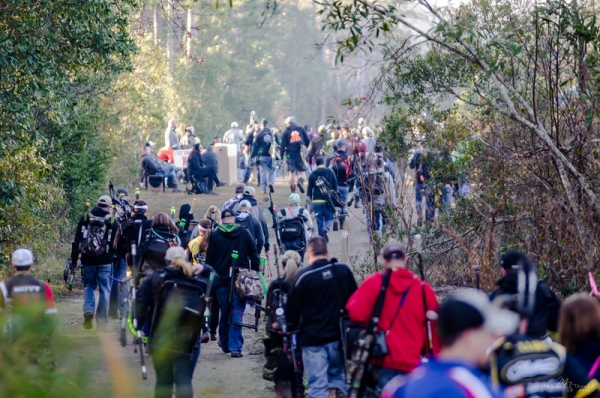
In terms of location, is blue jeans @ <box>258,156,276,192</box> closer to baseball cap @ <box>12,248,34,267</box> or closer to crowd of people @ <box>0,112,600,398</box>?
crowd of people @ <box>0,112,600,398</box>

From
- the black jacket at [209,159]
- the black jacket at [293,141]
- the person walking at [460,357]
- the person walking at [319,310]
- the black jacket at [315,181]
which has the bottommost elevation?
the person walking at [319,310]

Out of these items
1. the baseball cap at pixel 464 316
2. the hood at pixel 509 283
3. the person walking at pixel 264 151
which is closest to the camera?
the baseball cap at pixel 464 316

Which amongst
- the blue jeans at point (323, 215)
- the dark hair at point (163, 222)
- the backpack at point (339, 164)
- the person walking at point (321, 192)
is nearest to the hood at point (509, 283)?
the dark hair at point (163, 222)

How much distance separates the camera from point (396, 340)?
602cm

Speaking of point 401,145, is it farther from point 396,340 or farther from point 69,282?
point 396,340

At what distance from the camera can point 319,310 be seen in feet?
23.4

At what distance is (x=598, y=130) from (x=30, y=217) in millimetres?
8836

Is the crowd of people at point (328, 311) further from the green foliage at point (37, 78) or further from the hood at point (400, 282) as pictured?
the green foliage at point (37, 78)

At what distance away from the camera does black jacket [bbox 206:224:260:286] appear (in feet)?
34.3

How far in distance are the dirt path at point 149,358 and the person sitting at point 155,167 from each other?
62 centimetres

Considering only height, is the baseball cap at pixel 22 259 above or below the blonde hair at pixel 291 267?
above

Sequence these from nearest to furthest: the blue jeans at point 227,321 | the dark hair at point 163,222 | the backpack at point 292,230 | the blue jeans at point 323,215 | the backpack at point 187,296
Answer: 1. the backpack at point 187,296
2. the blue jeans at point 227,321
3. the dark hair at point 163,222
4. the backpack at point 292,230
5. the blue jeans at point 323,215

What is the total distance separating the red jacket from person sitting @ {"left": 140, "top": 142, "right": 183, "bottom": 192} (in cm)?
2062

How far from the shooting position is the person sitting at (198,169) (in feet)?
84.4
